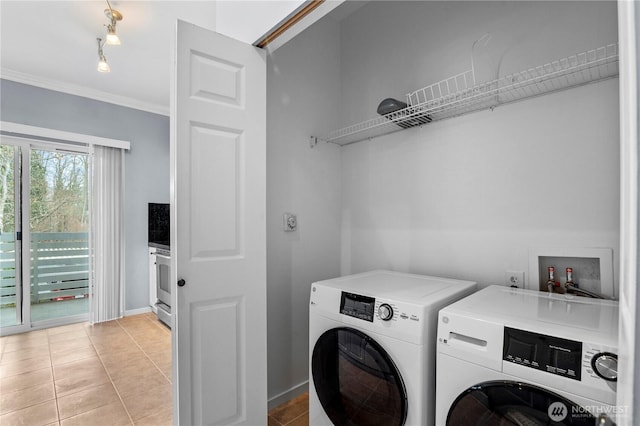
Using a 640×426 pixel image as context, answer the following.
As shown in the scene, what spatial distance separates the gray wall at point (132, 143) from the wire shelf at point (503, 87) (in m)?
2.85

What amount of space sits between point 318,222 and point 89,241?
3.07 meters

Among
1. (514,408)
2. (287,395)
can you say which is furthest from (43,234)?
(514,408)

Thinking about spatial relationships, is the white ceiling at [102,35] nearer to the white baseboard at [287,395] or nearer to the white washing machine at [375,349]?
the white washing machine at [375,349]

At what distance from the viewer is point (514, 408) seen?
0.96 m

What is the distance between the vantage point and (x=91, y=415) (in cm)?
194

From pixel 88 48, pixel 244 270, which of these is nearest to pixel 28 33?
pixel 88 48

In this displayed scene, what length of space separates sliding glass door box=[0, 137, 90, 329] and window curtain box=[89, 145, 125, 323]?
0.14m

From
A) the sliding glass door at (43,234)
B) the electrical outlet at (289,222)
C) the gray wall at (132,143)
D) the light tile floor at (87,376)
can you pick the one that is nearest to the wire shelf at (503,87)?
the electrical outlet at (289,222)

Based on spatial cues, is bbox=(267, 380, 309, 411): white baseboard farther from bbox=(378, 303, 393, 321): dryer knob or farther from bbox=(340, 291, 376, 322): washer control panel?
bbox=(378, 303, 393, 321): dryer knob

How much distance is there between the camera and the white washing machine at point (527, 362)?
0.85 m

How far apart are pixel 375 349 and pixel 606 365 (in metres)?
0.74

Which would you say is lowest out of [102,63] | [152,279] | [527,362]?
[152,279]

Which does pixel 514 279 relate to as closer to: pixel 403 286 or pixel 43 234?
pixel 403 286

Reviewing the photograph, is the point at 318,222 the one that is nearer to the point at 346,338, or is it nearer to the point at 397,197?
the point at 397,197
